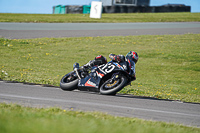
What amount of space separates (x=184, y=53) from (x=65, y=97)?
1366 centimetres

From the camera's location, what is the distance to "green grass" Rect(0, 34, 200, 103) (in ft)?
40.5

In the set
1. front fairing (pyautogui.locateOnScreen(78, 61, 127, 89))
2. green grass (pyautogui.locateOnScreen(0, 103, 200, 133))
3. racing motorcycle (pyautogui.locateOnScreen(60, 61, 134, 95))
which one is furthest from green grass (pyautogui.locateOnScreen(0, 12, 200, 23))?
green grass (pyautogui.locateOnScreen(0, 103, 200, 133))

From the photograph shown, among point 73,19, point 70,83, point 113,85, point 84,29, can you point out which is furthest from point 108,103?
point 73,19

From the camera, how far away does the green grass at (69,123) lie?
12.6ft

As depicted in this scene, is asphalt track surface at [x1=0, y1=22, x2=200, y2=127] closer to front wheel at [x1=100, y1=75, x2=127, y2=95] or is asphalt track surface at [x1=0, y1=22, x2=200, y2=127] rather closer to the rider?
front wheel at [x1=100, y1=75, x2=127, y2=95]

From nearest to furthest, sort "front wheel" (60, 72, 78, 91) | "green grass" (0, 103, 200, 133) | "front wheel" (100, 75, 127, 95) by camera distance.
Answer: "green grass" (0, 103, 200, 133), "front wheel" (100, 75, 127, 95), "front wheel" (60, 72, 78, 91)

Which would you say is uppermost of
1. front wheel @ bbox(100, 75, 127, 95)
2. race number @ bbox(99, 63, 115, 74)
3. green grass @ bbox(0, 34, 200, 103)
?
race number @ bbox(99, 63, 115, 74)

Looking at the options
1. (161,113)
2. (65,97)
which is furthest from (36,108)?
(161,113)

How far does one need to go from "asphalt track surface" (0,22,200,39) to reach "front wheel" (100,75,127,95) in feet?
49.5

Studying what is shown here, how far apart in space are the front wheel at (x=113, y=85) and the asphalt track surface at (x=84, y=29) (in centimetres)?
1509

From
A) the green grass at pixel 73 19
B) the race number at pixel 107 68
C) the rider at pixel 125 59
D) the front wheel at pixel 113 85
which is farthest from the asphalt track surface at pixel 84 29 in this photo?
the front wheel at pixel 113 85

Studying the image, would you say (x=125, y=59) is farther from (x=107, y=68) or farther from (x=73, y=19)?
(x=73, y=19)

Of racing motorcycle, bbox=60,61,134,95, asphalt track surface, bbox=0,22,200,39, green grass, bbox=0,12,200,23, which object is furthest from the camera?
green grass, bbox=0,12,200,23

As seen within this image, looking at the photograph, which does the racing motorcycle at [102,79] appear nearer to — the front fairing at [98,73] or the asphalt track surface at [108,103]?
the front fairing at [98,73]
